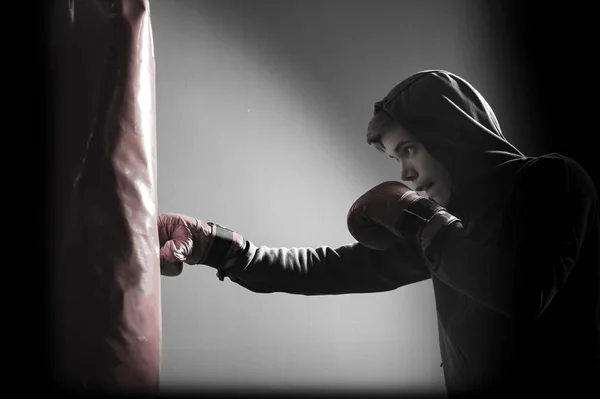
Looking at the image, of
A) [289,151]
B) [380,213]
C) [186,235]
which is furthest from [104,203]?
[289,151]

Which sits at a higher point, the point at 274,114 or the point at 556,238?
the point at 274,114

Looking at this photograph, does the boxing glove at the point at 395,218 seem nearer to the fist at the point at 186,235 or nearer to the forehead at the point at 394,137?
the forehead at the point at 394,137

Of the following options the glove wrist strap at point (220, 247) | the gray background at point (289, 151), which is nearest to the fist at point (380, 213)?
the glove wrist strap at point (220, 247)

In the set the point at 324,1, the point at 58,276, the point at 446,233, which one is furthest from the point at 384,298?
the point at 58,276

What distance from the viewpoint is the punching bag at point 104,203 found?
559 mm

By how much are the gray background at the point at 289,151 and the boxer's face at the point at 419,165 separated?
0.89ft

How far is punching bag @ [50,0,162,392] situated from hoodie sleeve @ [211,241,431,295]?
39cm

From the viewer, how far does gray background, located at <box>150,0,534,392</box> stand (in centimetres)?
109

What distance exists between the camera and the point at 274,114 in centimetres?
117

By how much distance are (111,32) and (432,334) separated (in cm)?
97

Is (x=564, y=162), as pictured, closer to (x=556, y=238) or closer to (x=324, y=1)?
(x=556, y=238)

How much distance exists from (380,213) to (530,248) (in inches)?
9.0

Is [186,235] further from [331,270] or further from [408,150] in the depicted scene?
[408,150]

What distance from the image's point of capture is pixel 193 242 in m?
0.91
